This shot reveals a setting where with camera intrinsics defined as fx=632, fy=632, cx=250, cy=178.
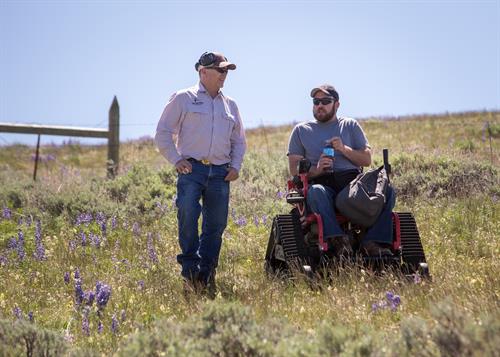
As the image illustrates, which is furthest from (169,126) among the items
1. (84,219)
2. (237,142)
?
(84,219)

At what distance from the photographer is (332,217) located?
5.70 metres

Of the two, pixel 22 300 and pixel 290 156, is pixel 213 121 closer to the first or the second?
pixel 290 156

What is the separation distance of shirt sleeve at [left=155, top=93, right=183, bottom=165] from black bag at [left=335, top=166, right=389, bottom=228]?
1.60 meters

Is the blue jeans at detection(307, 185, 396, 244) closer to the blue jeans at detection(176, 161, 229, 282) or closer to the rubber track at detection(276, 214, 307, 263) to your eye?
the rubber track at detection(276, 214, 307, 263)

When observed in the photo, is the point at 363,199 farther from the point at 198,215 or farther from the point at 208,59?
the point at 208,59

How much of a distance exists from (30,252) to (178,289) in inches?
112

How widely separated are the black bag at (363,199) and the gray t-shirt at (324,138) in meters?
0.44

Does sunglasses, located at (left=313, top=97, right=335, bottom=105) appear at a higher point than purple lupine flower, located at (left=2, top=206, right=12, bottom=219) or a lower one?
higher

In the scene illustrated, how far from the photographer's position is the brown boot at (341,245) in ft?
18.9

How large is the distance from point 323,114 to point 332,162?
0.53m

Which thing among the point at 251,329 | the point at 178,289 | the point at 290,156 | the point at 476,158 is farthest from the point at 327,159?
the point at 476,158

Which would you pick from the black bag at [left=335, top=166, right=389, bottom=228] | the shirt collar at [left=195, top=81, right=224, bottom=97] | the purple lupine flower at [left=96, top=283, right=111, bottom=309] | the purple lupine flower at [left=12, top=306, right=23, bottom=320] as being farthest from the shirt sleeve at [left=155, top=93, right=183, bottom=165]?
the purple lupine flower at [left=12, top=306, right=23, bottom=320]

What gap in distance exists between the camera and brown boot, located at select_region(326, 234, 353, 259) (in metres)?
5.75

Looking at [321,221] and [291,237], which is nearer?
[321,221]
